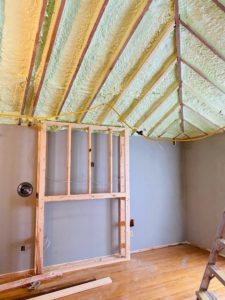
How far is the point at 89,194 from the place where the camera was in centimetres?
389

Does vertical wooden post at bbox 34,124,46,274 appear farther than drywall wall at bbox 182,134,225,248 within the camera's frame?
No

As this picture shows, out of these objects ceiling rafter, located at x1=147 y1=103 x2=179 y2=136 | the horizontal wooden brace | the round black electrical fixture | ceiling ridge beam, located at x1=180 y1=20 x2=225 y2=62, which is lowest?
the horizontal wooden brace

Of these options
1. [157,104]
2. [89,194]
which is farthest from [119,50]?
[89,194]

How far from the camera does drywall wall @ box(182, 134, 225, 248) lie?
4.43 meters

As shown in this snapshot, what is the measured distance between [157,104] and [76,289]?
3.02 metres

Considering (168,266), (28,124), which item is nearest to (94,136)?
(28,124)

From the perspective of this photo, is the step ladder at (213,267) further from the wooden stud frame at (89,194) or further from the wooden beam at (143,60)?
the wooden beam at (143,60)

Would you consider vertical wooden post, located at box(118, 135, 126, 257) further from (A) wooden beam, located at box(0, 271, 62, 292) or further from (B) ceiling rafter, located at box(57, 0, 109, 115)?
(B) ceiling rafter, located at box(57, 0, 109, 115)

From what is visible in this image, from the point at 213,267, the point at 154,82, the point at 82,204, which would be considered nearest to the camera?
the point at 213,267

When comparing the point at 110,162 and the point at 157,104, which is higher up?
the point at 157,104

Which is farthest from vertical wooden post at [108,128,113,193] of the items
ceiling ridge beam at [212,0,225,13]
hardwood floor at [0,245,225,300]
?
ceiling ridge beam at [212,0,225,13]

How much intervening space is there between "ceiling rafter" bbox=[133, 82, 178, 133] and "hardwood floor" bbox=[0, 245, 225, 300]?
253 cm

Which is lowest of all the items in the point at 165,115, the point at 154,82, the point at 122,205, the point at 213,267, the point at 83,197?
the point at 213,267

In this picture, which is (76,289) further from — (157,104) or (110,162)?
(157,104)
